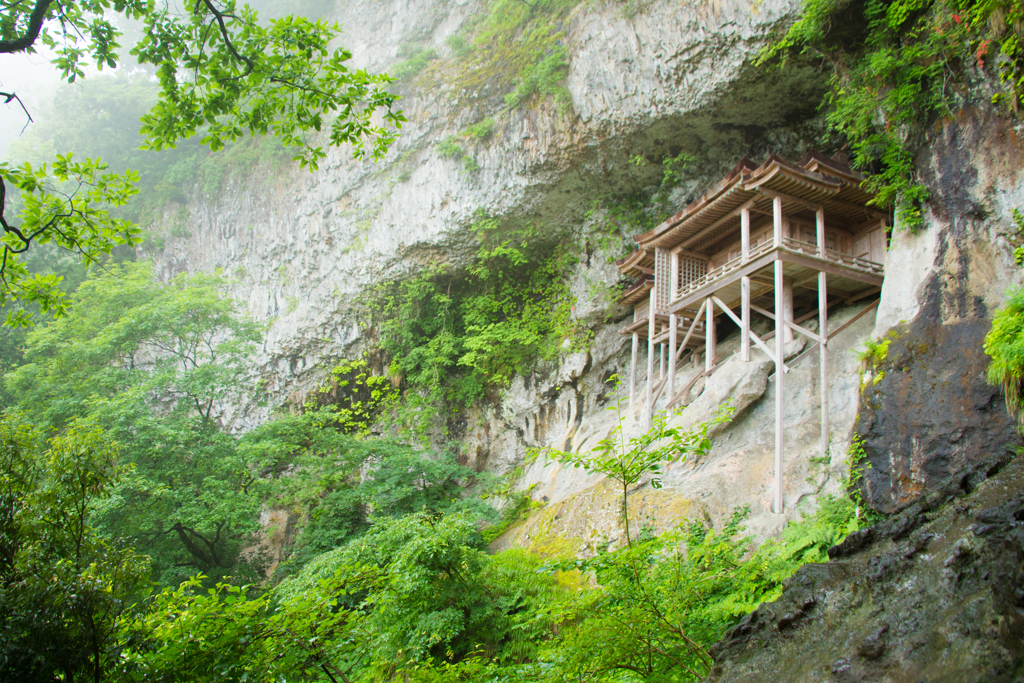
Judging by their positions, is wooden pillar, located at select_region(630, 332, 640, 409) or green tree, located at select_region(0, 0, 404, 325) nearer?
green tree, located at select_region(0, 0, 404, 325)

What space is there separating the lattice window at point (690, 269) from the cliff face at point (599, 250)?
5.61ft

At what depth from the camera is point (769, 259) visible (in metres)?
11.1

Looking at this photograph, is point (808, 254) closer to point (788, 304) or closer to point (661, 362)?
point (788, 304)

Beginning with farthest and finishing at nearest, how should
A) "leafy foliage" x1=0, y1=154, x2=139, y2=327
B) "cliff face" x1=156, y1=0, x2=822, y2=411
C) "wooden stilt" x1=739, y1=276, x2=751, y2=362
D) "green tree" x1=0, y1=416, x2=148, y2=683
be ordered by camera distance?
"cliff face" x1=156, y1=0, x2=822, y2=411 < "wooden stilt" x1=739, y1=276, x2=751, y2=362 < "leafy foliage" x1=0, y1=154, x2=139, y2=327 < "green tree" x1=0, y1=416, x2=148, y2=683

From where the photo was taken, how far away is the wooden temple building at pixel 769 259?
10859 millimetres

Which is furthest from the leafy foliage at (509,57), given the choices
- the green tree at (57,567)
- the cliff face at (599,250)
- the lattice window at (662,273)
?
the green tree at (57,567)

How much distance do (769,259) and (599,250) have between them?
634cm

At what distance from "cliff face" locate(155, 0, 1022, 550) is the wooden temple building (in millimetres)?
727

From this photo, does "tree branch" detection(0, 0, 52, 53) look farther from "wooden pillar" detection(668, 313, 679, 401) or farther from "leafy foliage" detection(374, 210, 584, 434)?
"leafy foliage" detection(374, 210, 584, 434)

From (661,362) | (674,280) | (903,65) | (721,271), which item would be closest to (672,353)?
(661,362)

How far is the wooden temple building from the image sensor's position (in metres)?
10.9

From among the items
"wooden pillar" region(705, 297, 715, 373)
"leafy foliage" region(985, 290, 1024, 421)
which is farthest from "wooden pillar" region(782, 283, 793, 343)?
"leafy foliage" region(985, 290, 1024, 421)

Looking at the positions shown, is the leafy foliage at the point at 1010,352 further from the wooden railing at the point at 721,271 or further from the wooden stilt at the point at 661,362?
the wooden stilt at the point at 661,362

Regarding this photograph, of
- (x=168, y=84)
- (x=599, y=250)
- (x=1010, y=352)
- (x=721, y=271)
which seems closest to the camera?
(x=168, y=84)
